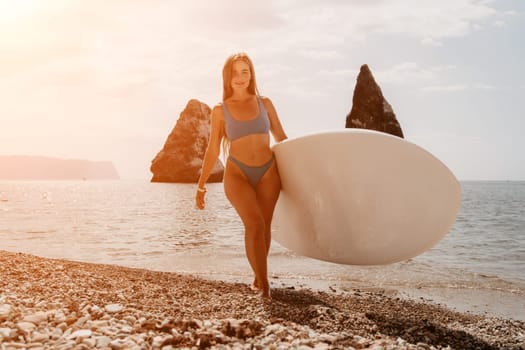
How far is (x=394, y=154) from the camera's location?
11.6 ft

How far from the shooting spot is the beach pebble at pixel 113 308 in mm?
2972

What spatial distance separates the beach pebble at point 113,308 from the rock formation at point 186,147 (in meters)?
73.2

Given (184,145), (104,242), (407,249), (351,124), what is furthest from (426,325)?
(184,145)

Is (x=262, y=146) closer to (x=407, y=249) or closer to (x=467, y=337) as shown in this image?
(x=407, y=249)

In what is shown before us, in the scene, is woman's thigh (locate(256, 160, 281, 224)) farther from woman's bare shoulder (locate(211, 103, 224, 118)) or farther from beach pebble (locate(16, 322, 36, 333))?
beach pebble (locate(16, 322, 36, 333))

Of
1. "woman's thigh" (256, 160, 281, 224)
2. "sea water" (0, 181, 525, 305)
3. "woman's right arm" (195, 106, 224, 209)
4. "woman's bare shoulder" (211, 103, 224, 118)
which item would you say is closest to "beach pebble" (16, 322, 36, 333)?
"woman's right arm" (195, 106, 224, 209)

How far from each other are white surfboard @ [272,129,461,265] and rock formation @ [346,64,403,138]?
2013 inches

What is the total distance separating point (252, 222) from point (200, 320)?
102 cm

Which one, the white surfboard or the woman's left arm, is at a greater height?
the woman's left arm

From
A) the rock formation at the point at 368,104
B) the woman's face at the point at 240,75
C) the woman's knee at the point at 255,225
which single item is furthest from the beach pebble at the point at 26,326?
the rock formation at the point at 368,104

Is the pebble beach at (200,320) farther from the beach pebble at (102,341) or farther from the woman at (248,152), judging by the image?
the woman at (248,152)

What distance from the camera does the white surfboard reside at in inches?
140

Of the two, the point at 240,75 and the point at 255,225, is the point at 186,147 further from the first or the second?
the point at 255,225

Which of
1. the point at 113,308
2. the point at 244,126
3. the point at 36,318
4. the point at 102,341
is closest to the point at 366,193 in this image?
the point at 244,126
